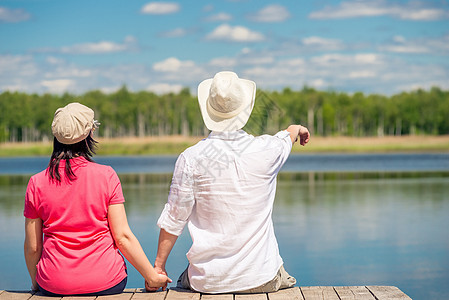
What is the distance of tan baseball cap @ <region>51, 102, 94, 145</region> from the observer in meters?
2.51

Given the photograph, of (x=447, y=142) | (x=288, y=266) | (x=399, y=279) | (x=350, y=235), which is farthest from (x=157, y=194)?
(x=447, y=142)

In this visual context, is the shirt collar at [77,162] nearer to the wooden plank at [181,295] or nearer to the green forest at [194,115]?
the wooden plank at [181,295]

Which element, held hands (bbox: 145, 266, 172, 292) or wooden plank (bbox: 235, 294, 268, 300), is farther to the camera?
held hands (bbox: 145, 266, 172, 292)

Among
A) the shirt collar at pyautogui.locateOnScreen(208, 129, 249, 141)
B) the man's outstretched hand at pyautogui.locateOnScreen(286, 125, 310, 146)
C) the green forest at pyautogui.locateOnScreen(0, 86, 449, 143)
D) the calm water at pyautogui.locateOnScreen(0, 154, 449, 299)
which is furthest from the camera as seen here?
the green forest at pyautogui.locateOnScreen(0, 86, 449, 143)

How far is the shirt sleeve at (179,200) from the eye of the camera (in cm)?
257

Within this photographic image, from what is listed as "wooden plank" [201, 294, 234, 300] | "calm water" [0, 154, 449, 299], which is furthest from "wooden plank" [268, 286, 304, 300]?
"calm water" [0, 154, 449, 299]

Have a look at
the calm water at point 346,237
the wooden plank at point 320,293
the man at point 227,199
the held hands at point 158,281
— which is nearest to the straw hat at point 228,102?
the man at point 227,199

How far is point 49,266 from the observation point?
2.58 m

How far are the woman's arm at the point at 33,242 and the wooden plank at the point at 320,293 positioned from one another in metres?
1.21

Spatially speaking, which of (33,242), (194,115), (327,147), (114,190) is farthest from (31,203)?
(194,115)

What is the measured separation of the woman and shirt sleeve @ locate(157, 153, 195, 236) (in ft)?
0.61

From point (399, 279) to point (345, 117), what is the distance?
2691 inches

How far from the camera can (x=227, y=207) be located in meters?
2.56

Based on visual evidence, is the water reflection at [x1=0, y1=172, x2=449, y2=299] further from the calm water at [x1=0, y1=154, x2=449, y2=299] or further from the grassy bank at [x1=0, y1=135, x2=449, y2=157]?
the grassy bank at [x1=0, y1=135, x2=449, y2=157]
